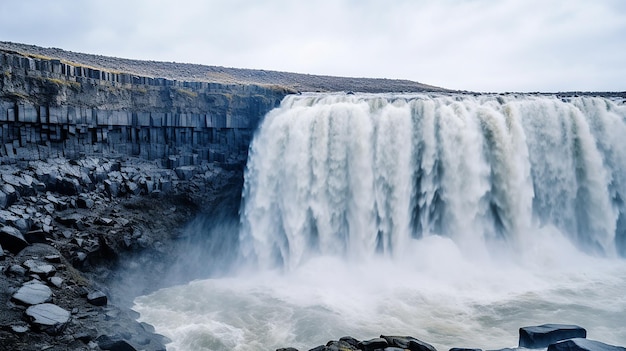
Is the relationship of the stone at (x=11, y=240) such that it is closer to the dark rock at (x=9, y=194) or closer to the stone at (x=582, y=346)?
the dark rock at (x=9, y=194)

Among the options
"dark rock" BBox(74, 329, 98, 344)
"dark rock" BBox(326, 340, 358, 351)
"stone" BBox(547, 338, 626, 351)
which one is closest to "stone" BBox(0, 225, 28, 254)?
"dark rock" BBox(74, 329, 98, 344)

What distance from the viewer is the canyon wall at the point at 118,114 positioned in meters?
18.3

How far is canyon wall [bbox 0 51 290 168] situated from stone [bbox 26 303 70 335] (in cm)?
842

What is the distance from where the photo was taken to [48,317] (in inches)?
469

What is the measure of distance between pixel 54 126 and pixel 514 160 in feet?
74.1

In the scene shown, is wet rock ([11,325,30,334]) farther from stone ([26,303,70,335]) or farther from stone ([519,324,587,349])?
stone ([519,324,587,349])

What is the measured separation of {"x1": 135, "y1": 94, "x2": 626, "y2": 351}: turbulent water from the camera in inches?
810

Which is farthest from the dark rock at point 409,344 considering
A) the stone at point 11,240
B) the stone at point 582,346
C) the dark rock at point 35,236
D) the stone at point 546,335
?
the dark rock at point 35,236

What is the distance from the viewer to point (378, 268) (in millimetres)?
20922

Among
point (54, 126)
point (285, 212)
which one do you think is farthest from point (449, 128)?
point (54, 126)

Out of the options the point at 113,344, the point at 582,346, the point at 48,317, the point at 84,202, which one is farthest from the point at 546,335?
the point at 84,202

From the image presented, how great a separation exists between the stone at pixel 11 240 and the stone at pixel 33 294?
2.32 meters

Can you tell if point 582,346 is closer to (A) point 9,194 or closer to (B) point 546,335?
(B) point 546,335

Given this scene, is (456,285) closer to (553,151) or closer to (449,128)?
(449,128)
